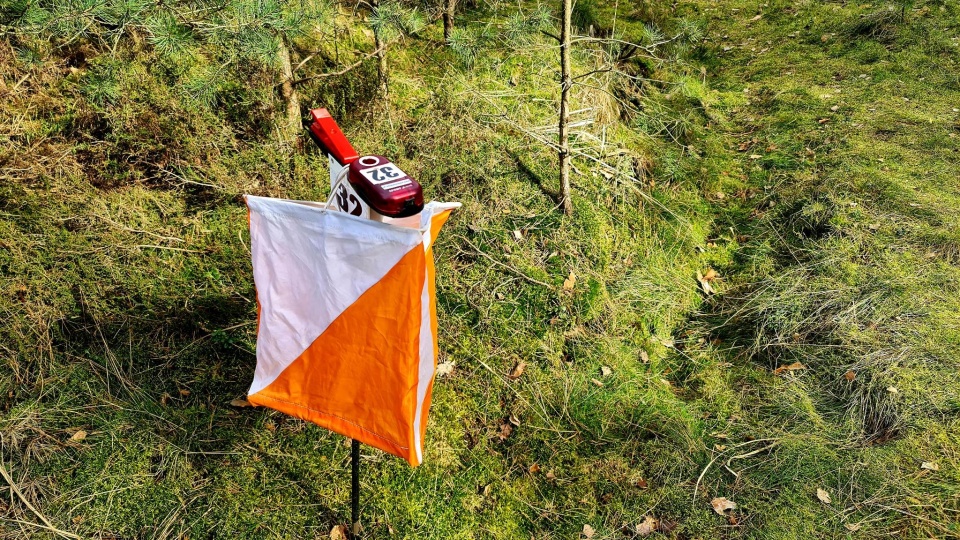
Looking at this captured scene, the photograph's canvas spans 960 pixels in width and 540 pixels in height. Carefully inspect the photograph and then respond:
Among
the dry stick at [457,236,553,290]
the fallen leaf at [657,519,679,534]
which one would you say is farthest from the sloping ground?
the dry stick at [457,236,553,290]

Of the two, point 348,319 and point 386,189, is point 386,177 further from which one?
point 348,319

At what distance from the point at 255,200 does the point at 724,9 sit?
8027mm

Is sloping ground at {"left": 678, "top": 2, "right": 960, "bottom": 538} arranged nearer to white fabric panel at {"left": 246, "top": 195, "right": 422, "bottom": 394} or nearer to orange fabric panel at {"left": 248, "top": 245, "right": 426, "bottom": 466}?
orange fabric panel at {"left": 248, "top": 245, "right": 426, "bottom": 466}

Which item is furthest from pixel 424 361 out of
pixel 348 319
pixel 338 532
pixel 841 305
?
pixel 841 305

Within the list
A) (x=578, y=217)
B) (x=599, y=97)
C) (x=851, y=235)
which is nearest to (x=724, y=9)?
(x=599, y=97)

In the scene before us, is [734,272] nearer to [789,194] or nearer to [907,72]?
[789,194]

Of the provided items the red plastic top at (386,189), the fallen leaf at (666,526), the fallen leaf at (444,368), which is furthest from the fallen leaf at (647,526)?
the red plastic top at (386,189)

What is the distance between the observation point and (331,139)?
199 cm

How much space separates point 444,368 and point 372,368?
157cm

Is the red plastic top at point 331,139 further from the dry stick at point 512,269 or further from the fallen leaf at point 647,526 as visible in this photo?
the fallen leaf at point 647,526

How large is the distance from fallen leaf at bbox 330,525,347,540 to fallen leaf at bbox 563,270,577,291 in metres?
2.04

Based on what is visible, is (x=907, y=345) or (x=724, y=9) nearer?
(x=907, y=345)

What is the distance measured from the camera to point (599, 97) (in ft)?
17.0

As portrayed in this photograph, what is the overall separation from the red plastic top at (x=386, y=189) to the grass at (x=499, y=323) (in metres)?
1.80
